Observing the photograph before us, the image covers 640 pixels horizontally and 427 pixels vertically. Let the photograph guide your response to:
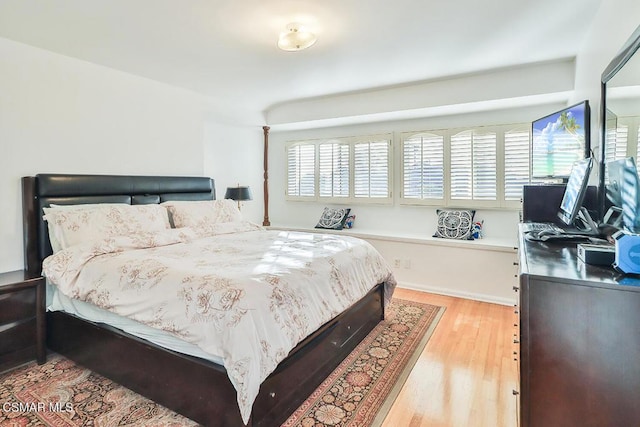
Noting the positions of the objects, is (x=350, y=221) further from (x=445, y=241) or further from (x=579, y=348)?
(x=579, y=348)

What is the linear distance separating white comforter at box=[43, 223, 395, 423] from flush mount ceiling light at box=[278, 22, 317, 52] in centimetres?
156

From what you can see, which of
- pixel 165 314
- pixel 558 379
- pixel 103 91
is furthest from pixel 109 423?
pixel 103 91

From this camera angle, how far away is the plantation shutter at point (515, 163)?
3.92 metres

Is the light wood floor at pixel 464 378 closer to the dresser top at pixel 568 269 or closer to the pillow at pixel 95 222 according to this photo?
the dresser top at pixel 568 269

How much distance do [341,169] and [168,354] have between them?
12.3ft

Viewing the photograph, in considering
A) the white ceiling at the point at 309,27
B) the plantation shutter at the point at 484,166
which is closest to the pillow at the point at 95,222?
the white ceiling at the point at 309,27

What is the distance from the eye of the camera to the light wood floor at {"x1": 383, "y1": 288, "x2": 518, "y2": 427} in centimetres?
190

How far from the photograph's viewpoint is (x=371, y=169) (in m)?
4.89

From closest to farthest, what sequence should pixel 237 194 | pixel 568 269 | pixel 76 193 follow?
pixel 568 269
pixel 76 193
pixel 237 194

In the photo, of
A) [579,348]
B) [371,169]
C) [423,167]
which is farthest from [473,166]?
[579,348]

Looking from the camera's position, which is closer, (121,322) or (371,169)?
(121,322)

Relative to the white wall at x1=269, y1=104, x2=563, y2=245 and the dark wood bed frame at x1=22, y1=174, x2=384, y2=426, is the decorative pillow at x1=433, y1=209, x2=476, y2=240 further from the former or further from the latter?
the dark wood bed frame at x1=22, y1=174, x2=384, y2=426

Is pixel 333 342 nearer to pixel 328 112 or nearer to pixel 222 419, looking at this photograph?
pixel 222 419

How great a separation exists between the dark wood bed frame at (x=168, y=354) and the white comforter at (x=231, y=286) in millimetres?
147
